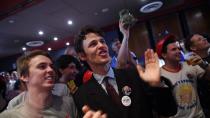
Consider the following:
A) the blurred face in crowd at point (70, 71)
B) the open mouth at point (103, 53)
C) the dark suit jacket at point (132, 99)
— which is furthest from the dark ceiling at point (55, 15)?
the dark suit jacket at point (132, 99)

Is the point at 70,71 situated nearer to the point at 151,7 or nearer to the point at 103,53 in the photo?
the point at 103,53

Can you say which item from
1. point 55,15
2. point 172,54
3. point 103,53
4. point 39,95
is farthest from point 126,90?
point 55,15

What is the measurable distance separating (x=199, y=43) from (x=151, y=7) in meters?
4.43

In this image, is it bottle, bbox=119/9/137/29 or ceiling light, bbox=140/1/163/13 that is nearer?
bottle, bbox=119/9/137/29

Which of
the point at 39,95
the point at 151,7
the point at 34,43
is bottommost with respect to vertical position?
the point at 39,95

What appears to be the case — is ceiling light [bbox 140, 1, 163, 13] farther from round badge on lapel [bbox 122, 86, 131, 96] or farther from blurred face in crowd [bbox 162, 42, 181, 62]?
round badge on lapel [bbox 122, 86, 131, 96]

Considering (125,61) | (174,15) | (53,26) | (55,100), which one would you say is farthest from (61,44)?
(55,100)

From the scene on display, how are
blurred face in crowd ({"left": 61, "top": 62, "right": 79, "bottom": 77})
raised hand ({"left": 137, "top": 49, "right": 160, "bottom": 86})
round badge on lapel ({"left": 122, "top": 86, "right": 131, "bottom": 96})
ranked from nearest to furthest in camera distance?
raised hand ({"left": 137, "top": 49, "right": 160, "bottom": 86}) < round badge on lapel ({"left": 122, "top": 86, "right": 131, "bottom": 96}) < blurred face in crowd ({"left": 61, "top": 62, "right": 79, "bottom": 77})

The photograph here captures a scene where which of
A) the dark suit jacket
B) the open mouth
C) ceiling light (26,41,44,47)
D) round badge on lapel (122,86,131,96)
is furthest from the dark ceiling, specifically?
round badge on lapel (122,86,131,96)

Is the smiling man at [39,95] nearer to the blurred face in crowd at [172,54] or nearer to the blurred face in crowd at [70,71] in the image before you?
the blurred face in crowd at [70,71]

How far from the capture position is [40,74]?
5.67 ft

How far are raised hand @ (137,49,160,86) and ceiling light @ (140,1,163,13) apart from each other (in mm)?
5492

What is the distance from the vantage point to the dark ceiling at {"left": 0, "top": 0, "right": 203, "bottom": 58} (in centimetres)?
548

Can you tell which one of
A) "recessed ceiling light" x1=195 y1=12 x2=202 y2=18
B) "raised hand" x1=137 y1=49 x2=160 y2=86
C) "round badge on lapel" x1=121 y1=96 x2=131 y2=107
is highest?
"recessed ceiling light" x1=195 y1=12 x2=202 y2=18
